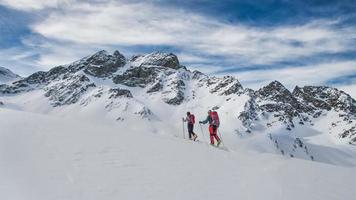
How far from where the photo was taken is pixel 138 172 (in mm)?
14672

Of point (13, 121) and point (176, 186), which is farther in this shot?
point (13, 121)

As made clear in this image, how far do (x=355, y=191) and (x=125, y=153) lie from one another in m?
8.32

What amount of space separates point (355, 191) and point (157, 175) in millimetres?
6580

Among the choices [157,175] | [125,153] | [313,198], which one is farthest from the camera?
[125,153]

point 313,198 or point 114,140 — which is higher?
point 114,140

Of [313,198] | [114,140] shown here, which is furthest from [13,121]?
[313,198]

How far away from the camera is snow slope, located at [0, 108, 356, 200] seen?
40.6 feet

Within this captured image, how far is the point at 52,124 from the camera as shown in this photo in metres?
23.2

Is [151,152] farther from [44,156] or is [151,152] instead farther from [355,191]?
[355,191]

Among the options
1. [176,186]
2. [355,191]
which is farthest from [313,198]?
[176,186]

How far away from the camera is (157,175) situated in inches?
574

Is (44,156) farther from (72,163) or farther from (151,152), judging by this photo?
(151,152)

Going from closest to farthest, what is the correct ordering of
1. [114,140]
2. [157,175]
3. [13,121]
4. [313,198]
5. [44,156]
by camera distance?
[313,198], [157,175], [44,156], [114,140], [13,121]

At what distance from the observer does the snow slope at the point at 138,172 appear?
12.4m
